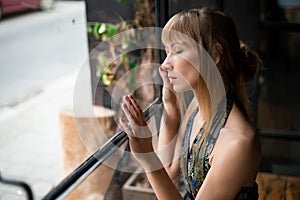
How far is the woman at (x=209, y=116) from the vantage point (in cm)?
86

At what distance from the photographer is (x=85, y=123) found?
4.29 feet

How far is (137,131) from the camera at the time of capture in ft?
2.78

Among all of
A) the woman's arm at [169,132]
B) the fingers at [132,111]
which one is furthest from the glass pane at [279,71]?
the fingers at [132,111]

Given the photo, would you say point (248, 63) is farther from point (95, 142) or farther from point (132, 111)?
point (95, 142)

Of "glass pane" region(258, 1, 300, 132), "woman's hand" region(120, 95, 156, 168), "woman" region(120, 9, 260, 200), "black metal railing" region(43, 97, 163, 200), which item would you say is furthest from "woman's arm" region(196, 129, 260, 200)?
"glass pane" region(258, 1, 300, 132)

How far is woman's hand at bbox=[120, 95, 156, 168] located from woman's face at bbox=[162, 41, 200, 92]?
11 centimetres

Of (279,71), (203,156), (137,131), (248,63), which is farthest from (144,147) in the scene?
(279,71)

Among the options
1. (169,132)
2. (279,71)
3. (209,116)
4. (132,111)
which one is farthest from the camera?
(279,71)

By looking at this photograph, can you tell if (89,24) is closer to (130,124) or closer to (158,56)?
(158,56)

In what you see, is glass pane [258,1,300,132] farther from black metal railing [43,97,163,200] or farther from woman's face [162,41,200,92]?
Result: woman's face [162,41,200,92]

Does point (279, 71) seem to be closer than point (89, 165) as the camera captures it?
No

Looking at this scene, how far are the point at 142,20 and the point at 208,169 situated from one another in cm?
135

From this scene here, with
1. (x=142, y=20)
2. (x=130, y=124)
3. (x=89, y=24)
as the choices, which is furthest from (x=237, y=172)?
(x=142, y=20)

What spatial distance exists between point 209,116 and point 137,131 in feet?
0.60
